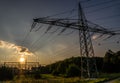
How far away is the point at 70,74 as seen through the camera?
2267 inches

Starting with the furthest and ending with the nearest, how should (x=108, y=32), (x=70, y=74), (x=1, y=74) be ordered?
1. (x=70, y=74)
2. (x=1, y=74)
3. (x=108, y=32)

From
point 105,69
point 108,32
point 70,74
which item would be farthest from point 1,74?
point 105,69

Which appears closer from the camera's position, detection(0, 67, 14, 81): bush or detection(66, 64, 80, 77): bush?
detection(0, 67, 14, 81): bush

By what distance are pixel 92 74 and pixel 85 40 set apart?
7019mm

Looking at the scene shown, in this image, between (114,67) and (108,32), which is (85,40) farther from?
(114,67)

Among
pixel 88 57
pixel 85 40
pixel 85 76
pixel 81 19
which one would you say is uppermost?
pixel 81 19

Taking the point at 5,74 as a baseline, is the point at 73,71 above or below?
above

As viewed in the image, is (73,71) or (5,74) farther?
(73,71)

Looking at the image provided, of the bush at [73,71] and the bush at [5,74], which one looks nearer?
the bush at [5,74]

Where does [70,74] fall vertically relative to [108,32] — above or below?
below

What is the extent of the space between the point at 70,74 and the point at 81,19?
23.3 meters

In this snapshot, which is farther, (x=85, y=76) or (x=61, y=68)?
(x=61, y=68)

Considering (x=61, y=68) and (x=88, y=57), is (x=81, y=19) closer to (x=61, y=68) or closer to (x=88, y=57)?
(x=88, y=57)

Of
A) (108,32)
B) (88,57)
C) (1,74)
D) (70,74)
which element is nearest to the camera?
(108,32)
